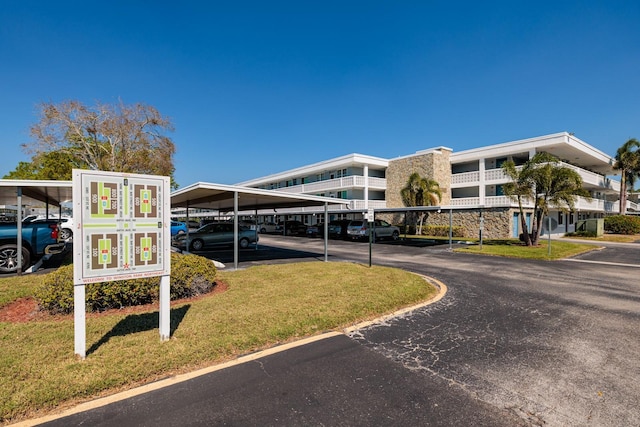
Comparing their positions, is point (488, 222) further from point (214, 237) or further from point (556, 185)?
point (214, 237)

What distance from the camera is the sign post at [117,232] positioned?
13.3 feet

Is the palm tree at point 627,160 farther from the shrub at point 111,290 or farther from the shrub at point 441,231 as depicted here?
the shrub at point 111,290

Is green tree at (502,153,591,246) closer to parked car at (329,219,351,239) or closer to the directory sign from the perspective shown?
parked car at (329,219,351,239)

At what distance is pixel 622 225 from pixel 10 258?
45272mm

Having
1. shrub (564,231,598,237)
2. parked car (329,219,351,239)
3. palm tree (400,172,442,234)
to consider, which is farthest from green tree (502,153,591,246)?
shrub (564,231,598,237)

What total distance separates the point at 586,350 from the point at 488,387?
217cm

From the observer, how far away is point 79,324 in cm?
404

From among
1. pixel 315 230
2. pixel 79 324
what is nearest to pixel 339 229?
pixel 315 230

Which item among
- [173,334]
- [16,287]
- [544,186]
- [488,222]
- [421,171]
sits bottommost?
[173,334]

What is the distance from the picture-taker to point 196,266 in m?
7.40

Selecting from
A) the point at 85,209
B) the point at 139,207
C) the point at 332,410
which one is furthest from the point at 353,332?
the point at 85,209

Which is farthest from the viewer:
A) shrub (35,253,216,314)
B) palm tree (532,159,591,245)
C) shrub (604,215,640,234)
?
shrub (604,215,640,234)

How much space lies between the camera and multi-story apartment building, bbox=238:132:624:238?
26.0 m

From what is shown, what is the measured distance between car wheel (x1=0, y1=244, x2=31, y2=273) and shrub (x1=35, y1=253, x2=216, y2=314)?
5479 millimetres
